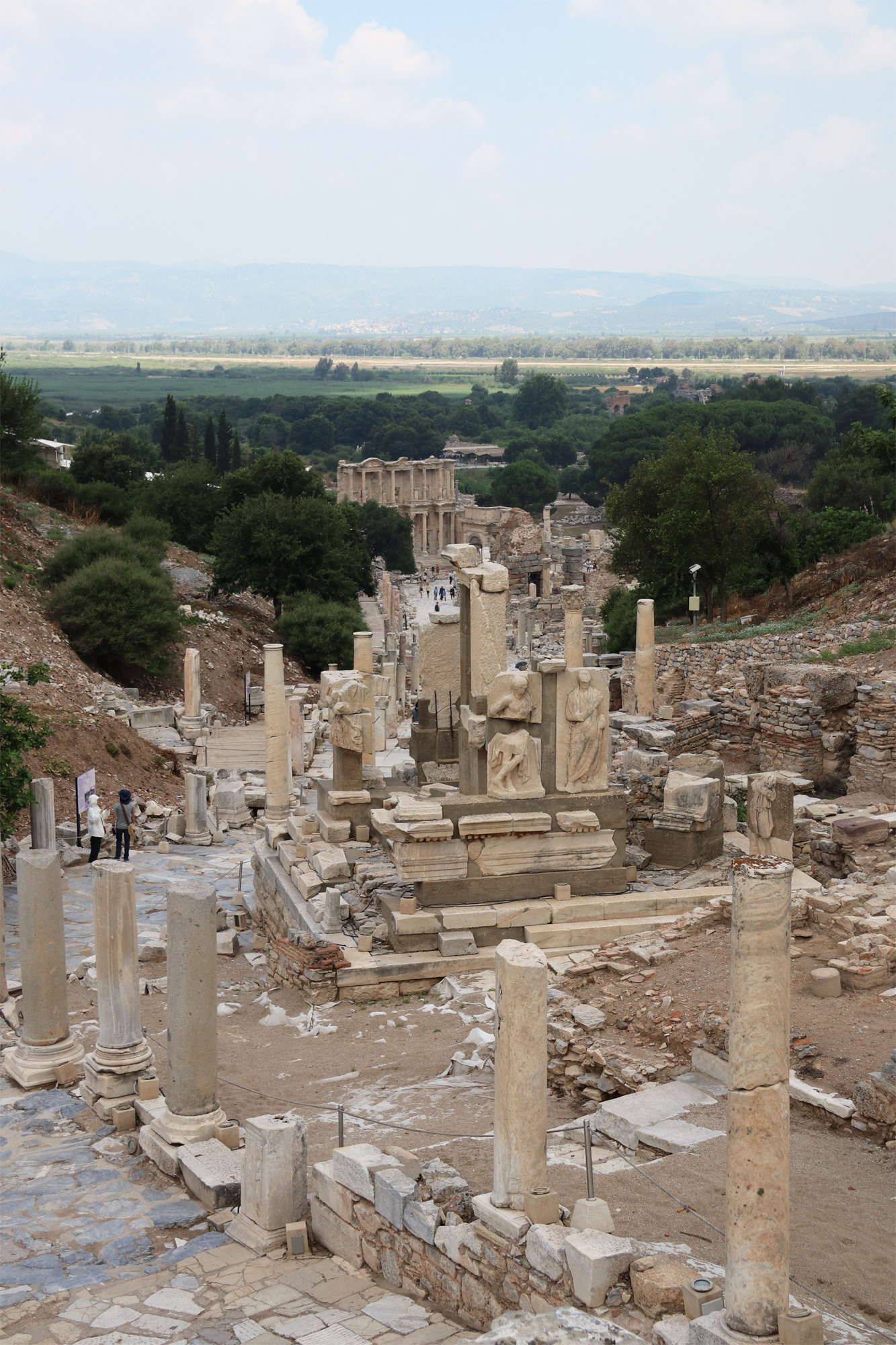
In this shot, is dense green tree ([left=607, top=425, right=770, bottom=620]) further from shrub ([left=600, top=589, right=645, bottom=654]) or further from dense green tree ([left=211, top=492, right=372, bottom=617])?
dense green tree ([left=211, top=492, right=372, bottom=617])

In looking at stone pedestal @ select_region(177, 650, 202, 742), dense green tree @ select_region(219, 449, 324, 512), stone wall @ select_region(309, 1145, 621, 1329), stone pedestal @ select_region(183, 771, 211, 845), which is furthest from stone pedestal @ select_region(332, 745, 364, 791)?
dense green tree @ select_region(219, 449, 324, 512)

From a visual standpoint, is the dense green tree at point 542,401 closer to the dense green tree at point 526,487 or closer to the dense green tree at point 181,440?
the dense green tree at point 526,487

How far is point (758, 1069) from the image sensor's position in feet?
19.3

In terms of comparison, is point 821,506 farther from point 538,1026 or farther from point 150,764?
point 538,1026

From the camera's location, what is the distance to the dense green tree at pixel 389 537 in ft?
256

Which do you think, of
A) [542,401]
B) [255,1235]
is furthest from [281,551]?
[542,401]

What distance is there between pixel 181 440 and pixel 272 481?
115ft

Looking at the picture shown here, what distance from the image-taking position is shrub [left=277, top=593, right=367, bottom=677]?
136 feet

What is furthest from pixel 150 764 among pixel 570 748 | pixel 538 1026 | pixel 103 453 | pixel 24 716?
pixel 103 453

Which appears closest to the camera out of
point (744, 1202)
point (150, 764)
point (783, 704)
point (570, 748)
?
point (744, 1202)

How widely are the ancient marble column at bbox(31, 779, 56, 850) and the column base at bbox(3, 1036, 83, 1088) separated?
5.74 meters

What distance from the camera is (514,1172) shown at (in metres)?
6.94

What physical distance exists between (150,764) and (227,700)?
1156 cm

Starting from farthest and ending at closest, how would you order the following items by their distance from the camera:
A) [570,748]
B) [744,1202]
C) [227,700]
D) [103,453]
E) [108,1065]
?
[103,453]
[227,700]
[570,748]
[108,1065]
[744,1202]
